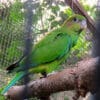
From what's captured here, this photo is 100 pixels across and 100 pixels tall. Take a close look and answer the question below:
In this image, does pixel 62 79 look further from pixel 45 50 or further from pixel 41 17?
pixel 41 17

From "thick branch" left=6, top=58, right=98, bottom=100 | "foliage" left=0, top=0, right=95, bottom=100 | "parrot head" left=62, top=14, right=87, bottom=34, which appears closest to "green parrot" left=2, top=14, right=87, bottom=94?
"parrot head" left=62, top=14, right=87, bottom=34

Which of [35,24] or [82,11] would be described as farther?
[35,24]

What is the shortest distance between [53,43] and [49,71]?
0.32ft

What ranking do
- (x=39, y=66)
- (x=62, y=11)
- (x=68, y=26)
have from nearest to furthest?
(x=39, y=66) → (x=68, y=26) → (x=62, y=11)

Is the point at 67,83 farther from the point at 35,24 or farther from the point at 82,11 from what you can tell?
the point at 35,24

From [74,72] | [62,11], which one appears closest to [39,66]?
[74,72]

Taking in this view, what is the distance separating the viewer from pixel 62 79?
88cm

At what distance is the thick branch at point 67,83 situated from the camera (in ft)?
2.76

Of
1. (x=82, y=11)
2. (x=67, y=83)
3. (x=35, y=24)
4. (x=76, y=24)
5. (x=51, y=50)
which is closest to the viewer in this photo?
(x=67, y=83)

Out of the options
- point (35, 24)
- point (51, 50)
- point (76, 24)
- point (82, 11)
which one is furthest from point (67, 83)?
point (35, 24)

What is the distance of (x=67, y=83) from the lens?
34.4 inches

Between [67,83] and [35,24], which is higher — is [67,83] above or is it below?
below

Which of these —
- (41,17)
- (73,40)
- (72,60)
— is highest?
(41,17)

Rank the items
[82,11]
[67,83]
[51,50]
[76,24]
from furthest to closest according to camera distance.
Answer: [82,11] < [76,24] < [51,50] < [67,83]
